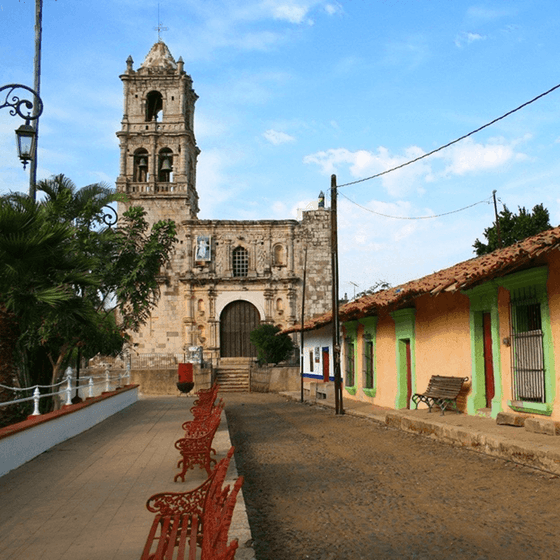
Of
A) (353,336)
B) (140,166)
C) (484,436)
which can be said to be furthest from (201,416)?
(140,166)

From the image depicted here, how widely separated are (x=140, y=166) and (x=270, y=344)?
46.1 ft

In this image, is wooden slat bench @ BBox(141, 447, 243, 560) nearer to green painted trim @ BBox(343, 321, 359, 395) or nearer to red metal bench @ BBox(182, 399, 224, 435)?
red metal bench @ BBox(182, 399, 224, 435)

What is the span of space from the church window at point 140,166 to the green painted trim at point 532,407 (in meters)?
30.2

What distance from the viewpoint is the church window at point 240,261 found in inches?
1476

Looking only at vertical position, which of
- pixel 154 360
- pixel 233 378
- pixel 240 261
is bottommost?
pixel 233 378

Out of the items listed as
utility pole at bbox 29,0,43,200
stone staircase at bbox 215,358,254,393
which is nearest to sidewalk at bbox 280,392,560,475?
utility pole at bbox 29,0,43,200

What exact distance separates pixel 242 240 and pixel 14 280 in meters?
28.3

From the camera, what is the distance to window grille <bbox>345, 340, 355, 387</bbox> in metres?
22.0

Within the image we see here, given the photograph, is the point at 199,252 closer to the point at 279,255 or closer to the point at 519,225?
the point at 279,255

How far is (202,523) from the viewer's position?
13.1 ft

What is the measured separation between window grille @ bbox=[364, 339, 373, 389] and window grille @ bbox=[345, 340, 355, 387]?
169cm

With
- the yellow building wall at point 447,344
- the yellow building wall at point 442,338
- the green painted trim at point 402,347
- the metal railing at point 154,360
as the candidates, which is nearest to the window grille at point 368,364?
the yellow building wall at point 447,344

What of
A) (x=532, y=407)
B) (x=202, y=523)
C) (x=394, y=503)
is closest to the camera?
(x=202, y=523)

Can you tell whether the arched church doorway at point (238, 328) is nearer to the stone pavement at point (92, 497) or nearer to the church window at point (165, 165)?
the church window at point (165, 165)
